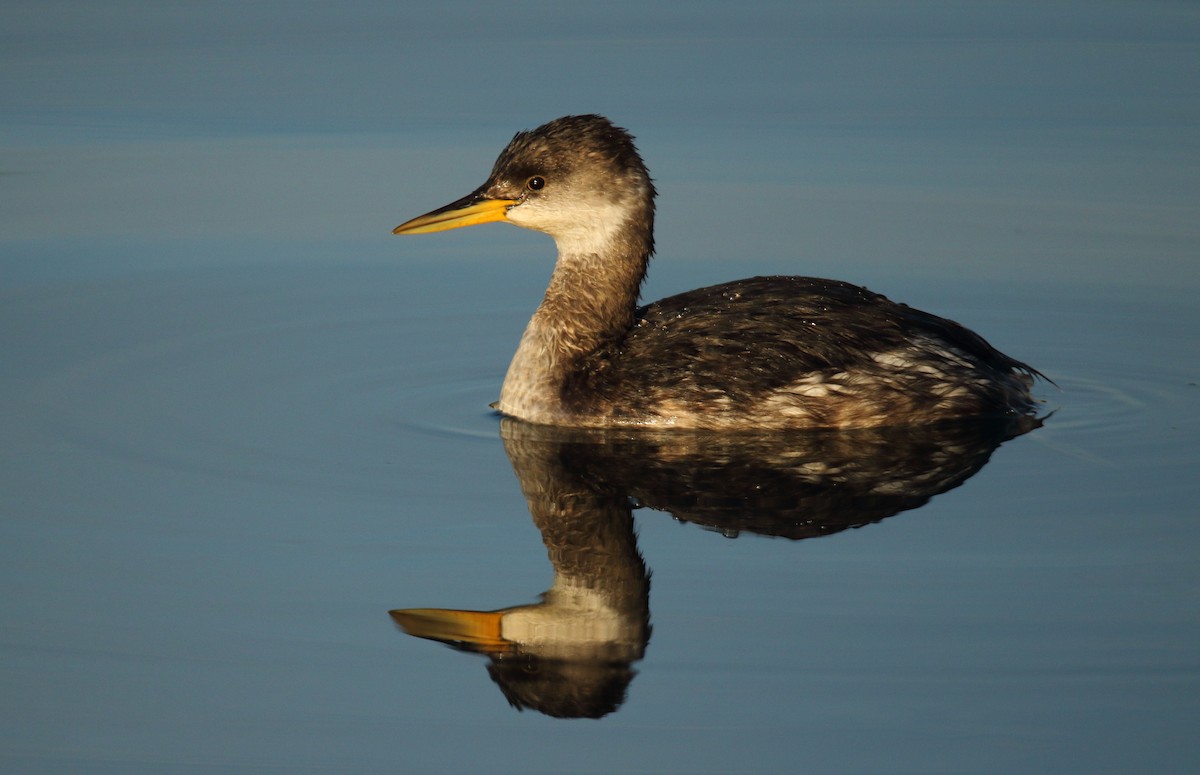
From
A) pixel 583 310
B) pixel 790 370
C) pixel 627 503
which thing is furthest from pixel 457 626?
pixel 583 310

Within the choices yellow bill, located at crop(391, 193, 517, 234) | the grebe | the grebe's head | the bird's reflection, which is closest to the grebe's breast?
the grebe

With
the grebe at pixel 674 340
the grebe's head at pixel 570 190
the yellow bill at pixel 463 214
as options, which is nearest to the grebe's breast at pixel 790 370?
the grebe at pixel 674 340

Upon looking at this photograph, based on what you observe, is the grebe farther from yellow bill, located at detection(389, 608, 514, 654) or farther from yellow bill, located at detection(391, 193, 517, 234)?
yellow bill, located at detection(389, 608, 514, 654)

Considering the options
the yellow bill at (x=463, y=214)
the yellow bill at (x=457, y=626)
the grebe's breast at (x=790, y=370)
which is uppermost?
the yellow bill at (x=463, y=214)

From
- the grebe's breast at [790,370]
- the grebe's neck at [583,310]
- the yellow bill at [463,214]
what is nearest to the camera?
the grebe's breast at [790,370]

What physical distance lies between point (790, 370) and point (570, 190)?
4.81 ft

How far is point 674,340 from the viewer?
9039 millimetres

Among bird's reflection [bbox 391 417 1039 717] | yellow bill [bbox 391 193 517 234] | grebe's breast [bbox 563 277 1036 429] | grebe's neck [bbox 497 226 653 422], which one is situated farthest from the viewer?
yellow bill [bbox 391 193 517 234]

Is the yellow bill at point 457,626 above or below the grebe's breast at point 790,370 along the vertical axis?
below

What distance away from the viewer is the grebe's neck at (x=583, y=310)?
9.20 m

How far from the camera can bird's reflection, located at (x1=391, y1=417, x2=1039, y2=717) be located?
6.32m

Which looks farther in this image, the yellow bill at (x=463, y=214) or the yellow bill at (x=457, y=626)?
the yellow bill at (x=463, y=214)

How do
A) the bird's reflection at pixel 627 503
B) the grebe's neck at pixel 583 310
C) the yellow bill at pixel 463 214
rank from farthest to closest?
the yellow bill at pixel 463 214, the grebe's neck at pixel 583 310, the bird's reflection at pixel 627 503

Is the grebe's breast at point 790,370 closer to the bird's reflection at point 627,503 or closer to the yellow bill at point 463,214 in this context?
the bird's reflection at point 627,503
